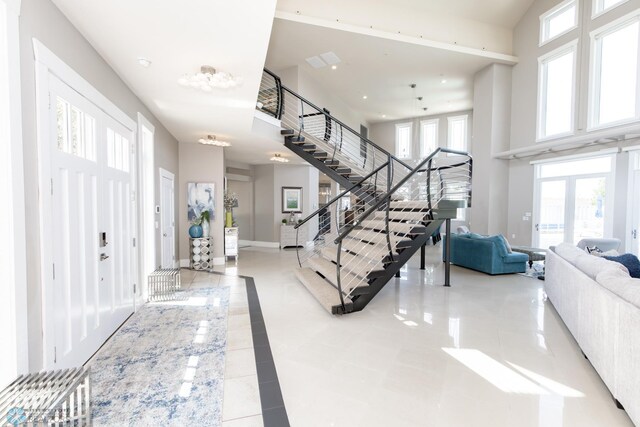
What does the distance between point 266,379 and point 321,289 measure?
2.24 meters

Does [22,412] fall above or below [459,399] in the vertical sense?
above

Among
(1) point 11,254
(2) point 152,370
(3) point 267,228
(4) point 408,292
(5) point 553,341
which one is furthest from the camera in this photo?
(3) point 267,228

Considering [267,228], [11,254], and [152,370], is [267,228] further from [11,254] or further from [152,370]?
[11,254]

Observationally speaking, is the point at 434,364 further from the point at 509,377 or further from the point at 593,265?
the point at 593,265

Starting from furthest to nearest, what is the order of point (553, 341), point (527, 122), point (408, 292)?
point (527, 122) < point (408, 292) < point (553, 341)

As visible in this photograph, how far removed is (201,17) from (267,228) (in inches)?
328

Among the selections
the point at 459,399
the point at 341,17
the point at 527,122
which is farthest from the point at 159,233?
the point at 527,122

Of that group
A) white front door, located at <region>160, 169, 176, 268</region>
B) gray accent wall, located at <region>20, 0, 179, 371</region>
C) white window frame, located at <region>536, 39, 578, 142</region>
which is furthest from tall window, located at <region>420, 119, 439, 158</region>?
gray accent wall, located at <region>20, 0, 179, 371</region>

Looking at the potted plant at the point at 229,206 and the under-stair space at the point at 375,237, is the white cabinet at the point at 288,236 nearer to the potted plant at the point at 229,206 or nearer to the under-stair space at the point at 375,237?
the potted plant at the point at 229,206

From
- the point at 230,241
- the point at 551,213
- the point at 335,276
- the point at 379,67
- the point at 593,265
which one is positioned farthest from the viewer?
the point at 379,67

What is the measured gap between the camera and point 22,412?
4.71ft

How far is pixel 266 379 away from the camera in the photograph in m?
2.43

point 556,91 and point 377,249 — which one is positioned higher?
point 556,91

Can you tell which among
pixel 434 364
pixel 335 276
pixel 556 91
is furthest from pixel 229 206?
pixel 556 91
